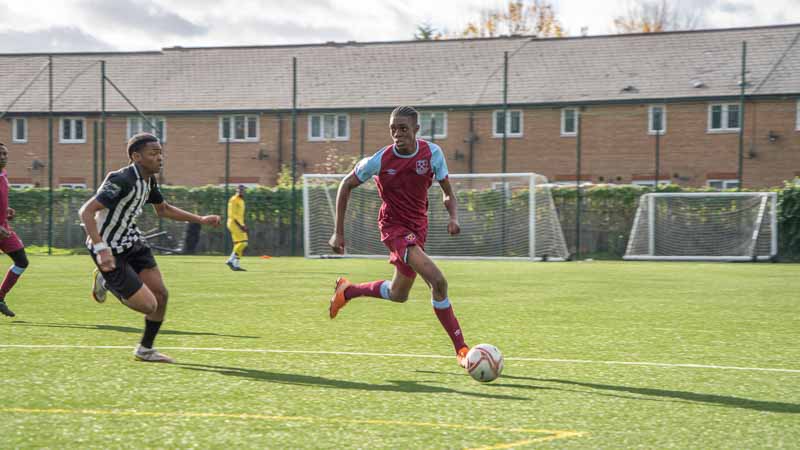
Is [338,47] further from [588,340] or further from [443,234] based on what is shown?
[588,340]

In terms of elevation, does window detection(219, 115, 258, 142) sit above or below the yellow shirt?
above

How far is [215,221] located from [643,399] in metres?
3.70

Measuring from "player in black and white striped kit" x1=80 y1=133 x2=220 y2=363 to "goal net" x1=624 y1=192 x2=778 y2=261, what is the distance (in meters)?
20.8

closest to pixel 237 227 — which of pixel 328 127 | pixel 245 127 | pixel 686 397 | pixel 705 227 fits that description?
pixel 705 227

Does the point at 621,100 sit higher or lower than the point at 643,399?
higher

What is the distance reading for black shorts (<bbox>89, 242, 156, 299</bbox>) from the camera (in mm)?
6984

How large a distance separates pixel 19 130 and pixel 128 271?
39231 millimetres

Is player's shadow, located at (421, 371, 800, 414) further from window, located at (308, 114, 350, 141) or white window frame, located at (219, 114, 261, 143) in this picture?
white window frame, located at (219, 114, 261, 143)

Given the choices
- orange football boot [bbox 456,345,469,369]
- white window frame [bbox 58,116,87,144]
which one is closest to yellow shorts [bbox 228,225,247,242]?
orange football boot [bbox 456,345,469,369]

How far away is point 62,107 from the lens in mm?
43312

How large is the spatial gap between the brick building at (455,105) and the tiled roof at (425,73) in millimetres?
77

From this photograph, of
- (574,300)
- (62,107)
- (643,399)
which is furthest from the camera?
(62,107)

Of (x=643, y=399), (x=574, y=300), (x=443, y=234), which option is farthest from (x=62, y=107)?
(x=643, y=399)

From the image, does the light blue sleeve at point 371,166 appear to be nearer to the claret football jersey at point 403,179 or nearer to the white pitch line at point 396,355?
the claret football jersey at point 403,179
